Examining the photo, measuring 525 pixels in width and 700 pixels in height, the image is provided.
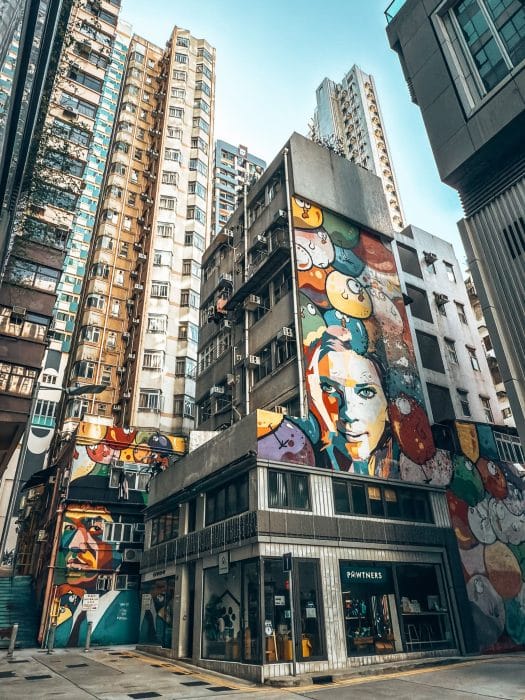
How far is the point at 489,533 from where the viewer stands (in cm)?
2516

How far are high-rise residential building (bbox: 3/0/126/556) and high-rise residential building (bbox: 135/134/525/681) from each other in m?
10.3

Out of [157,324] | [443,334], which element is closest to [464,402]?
[443,334]

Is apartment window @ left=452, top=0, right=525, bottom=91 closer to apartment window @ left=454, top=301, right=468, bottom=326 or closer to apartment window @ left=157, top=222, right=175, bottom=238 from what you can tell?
apartment window @ left=454, top=301, right=468, bottom=326

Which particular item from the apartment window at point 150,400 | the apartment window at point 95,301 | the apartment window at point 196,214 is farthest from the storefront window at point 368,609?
the apartment window at point 196,214

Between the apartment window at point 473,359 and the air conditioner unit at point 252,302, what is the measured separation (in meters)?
17.2

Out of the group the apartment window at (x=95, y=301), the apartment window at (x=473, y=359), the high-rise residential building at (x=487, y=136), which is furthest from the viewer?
the apartment window at (x=95, y=301)

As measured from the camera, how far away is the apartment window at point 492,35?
20125 millimetres

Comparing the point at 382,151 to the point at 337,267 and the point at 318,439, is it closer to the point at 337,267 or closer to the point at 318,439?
the point at 337,267

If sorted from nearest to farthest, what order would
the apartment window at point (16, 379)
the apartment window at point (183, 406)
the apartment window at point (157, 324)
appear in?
1. the apartment window at point (16, 379)
2. the apartment window at point (183, 406)
3. the apartment window at point (157, 324)

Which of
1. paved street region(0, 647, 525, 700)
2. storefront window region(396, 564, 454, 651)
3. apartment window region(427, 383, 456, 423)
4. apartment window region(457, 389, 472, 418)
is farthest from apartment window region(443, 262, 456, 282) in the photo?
paved street region(0, 647, 525, 700)

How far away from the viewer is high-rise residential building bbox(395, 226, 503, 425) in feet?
106

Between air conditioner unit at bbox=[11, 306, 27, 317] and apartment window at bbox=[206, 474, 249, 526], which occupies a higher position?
air conditioner unit at bbox=[11, 306, 27, 317]

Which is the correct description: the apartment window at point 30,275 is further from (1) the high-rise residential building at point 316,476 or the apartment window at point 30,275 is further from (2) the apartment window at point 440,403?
(2) the apartment window at point 440,403

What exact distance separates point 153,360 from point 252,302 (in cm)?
2059
